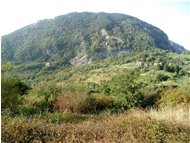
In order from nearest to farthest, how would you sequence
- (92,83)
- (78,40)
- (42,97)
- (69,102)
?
(69,102)
(42,97)
(92,83)
(78,40)

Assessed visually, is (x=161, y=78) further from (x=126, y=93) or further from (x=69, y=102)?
(x=69, y=102)

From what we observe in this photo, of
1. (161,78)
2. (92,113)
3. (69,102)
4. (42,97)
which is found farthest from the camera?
(161,78)

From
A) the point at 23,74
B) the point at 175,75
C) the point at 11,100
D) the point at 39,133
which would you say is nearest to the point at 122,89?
the point at 11,100

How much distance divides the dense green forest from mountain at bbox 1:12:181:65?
0.30 meters

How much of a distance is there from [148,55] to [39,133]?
8620 cm

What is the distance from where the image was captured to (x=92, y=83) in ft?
194

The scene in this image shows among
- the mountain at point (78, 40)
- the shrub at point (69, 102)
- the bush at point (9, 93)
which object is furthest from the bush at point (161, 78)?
the mountain at point (78, 40)

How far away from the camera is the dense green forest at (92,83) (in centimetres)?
786

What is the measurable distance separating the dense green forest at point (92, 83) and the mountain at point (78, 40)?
30 centimetres

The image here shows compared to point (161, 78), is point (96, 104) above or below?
above

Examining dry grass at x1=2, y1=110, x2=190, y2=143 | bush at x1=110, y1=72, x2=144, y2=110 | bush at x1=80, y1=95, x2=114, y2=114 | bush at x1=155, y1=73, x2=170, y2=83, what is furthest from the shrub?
bush at x1=155, y1=73, x2=170, y2=83

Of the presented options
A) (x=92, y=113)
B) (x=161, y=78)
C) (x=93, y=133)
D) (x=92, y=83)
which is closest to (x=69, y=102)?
(x=92, y=113)

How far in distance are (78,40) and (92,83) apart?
68.5m

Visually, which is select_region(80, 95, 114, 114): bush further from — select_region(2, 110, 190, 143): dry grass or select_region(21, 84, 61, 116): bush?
select_region(2, 110, 190, 143): dry grass
